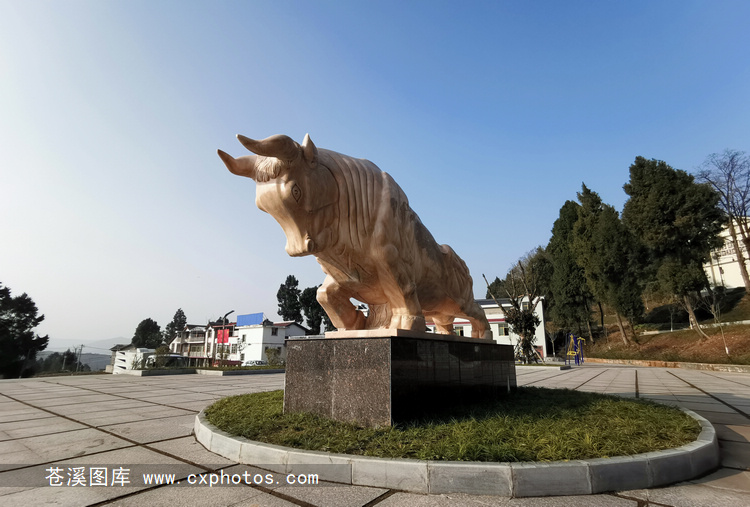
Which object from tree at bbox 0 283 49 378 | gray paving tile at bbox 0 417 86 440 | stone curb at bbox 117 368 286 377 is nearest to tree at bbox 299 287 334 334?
tree at bbox 0 283 49 378

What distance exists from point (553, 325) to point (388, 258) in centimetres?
3615

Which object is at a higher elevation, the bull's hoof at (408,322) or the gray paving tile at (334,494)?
the bull's hoof at (408,322)

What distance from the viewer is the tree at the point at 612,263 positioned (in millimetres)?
27938

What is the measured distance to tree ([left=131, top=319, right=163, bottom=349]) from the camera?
216ft

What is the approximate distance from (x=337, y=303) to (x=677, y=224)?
2727cm

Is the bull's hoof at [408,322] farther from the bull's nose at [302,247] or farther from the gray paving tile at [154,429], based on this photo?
the gray paving tile at [154,429]

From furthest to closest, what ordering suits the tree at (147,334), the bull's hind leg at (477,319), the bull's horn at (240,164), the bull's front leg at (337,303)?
the tree at (147,334)
the bull's hind leg at (477,319)
the bull's front leg at (337,303)
the bull's horn at (240,164)

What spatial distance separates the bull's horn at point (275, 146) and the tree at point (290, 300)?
178 feet

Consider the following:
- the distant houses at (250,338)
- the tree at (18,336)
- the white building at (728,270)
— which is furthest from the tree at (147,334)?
the white building at (728,270)

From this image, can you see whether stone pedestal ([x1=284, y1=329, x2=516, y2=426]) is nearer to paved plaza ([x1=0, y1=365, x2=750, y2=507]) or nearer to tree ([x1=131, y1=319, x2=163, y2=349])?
paved plaza ([x1=0, y1=365, x2=750, y2=507])

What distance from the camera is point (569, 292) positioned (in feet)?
110

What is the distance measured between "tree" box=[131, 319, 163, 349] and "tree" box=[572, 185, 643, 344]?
67.1 meters

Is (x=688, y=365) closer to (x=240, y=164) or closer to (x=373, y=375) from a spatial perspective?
(x=373, y=375)

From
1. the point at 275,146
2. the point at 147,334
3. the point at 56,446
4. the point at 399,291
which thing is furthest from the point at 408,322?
the point at 147,334
